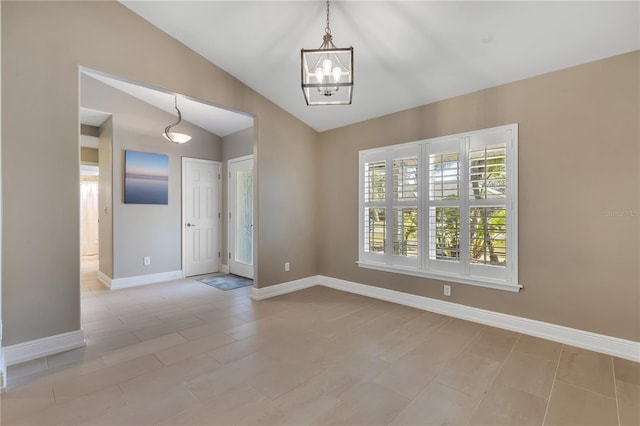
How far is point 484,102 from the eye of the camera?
3174mm

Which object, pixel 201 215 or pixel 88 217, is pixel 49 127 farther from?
pixel 88 217

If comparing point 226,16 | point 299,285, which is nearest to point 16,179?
point 226,16

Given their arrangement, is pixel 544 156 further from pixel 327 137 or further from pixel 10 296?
pixel 10 296

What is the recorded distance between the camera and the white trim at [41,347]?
2318mm

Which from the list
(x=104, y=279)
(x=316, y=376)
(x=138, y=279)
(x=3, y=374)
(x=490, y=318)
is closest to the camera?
(x=3, y=374)

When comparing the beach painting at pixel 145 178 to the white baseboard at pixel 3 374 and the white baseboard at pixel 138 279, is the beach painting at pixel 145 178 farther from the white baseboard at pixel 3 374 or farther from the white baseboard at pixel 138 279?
the white baseboard at pixel 3 374

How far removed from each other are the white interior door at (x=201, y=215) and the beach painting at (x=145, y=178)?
35cm

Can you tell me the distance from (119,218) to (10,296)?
99.0 inches

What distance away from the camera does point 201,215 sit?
5645mm

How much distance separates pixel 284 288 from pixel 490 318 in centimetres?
264

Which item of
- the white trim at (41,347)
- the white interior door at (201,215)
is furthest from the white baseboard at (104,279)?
the white trim at (41,347)

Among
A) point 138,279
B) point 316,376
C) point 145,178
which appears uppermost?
point 145,178

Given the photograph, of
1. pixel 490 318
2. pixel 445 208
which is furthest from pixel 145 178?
pixel 490 318

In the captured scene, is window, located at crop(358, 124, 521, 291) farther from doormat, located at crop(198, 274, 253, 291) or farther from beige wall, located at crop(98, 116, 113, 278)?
beige wall, located at crop(98, 116, 113, 278)
